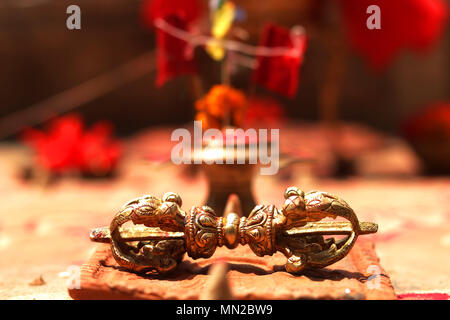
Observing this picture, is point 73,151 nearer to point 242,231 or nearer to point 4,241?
point 4,241

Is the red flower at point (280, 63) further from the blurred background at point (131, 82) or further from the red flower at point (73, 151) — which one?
the blurred background at point (131, 82)

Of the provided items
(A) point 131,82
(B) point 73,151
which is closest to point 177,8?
(B) point 73,151

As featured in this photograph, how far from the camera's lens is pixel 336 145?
361cm

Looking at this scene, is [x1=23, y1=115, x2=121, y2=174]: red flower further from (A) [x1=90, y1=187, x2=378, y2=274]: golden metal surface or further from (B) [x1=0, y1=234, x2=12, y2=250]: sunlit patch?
(A) [x1=90, y1=187, x2=378, y2=274]: golden metal surface

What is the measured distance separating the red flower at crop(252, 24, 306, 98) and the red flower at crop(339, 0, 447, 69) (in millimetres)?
1221

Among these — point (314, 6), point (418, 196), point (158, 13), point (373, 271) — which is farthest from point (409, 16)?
point (373, 271)

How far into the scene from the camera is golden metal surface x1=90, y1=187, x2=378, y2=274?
47.4 inches

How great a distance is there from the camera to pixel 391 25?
2.96 m

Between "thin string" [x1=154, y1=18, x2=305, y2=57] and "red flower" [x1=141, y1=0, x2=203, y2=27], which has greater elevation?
"red flower" [x1=141, y1=0, x2=203, y2=27]

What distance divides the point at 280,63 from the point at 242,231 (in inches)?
27.0

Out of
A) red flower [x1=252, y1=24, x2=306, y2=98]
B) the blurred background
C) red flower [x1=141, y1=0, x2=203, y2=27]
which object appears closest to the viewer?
red flower [x1=252, y1=24, x2=306, y2=98]

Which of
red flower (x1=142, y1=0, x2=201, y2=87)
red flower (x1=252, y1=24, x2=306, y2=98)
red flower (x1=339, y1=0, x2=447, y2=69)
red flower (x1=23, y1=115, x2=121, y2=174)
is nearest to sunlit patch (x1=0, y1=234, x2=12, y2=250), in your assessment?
red flower (x1=142, y1=0, x2=201, y2=87)

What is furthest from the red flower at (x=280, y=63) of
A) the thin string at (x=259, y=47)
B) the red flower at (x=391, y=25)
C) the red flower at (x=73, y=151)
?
the red flower at (x=73, y=151)

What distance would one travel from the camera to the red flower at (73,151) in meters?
3.45
